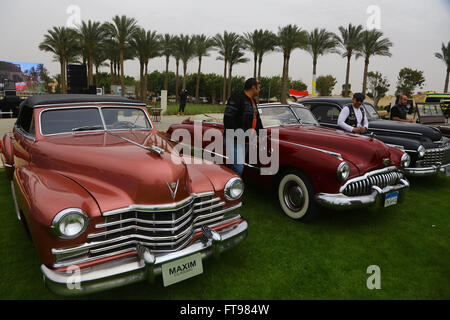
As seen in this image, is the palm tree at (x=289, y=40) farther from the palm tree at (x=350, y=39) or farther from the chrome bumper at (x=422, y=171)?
the chrome bumper at (x=422, y=171)

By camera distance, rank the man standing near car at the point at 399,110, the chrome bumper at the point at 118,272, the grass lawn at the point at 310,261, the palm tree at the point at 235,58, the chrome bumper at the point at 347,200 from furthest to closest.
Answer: the palm tree at the point at 235,58
the man standing near car at the point at 399,110
the chrome bumper at the point at 347,200
the grass lawn at the point at 310,261
the chrome bumper at the point at 118,272

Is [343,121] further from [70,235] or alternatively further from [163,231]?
[70,235]

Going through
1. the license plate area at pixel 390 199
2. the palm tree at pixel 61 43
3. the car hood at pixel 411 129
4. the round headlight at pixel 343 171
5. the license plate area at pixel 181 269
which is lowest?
the license plate area at pixel 181 269

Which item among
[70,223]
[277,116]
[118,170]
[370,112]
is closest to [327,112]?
[370,112]

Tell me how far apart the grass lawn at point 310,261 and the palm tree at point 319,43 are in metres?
27.9

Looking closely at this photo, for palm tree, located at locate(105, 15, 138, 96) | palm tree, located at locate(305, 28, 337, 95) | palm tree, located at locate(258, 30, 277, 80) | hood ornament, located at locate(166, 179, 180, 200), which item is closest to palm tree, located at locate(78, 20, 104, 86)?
palm tree, located at locate(105, 15, 138, 96)

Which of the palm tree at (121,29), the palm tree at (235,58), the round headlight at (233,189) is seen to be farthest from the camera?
the palm tree at (235,58)

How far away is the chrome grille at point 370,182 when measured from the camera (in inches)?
144

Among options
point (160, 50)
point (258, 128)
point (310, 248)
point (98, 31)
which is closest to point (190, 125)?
point (258, 128)

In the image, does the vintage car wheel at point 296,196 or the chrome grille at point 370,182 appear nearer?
the chrome grille at point 370,182

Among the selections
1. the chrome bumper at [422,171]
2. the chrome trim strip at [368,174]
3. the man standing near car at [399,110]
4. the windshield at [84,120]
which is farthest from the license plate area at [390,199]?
the man standing near car at [399,110]

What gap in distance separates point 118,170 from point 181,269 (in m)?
0.97

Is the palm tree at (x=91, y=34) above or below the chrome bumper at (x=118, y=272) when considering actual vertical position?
above
